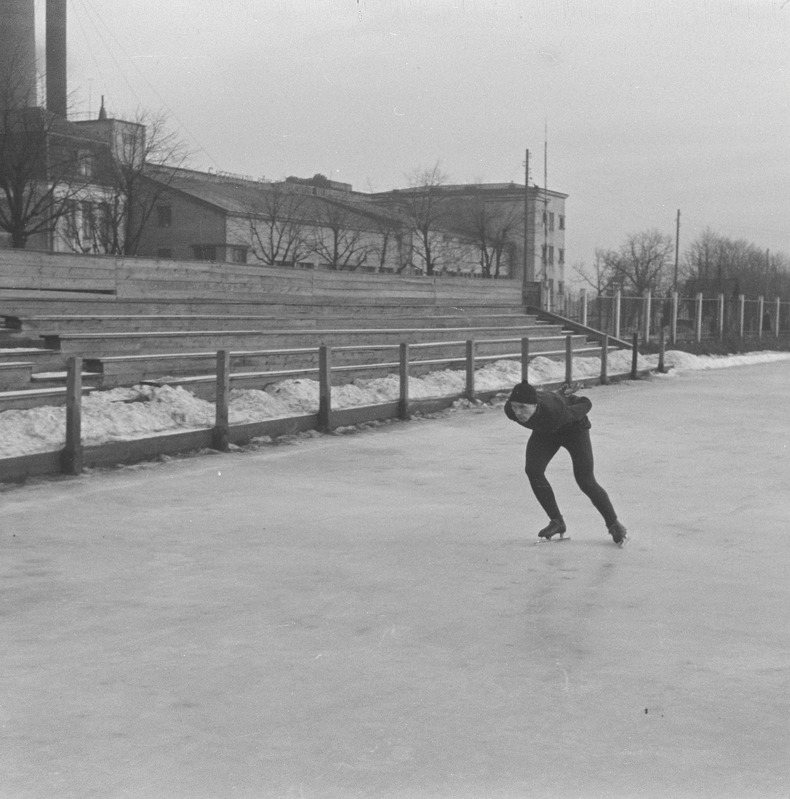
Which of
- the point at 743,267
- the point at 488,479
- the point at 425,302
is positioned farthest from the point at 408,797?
the point at 743,267

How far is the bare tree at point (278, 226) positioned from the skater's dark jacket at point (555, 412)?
36329 millimetres

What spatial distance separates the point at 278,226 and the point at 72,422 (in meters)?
38.0

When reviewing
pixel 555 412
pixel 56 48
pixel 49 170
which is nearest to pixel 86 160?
pixel 49 170

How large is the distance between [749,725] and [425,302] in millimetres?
24531

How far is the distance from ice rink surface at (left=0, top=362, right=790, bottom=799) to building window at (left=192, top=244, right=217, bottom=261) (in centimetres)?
3799

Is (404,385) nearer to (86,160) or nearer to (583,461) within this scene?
(583,461)

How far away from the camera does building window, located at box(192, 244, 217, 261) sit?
48375 millimetres

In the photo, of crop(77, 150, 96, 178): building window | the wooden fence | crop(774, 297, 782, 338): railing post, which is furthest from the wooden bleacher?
crop(774, 297, 782, 338): railing post

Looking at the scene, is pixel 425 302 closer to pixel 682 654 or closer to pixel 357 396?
pixel 357 396

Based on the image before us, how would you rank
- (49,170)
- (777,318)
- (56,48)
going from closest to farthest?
(49,170) → (777,318) → (56,48)

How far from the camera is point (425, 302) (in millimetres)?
28766

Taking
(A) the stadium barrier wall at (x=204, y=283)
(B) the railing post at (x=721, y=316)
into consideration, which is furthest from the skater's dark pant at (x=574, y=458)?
(B) the railing post at (x=721, y=316)

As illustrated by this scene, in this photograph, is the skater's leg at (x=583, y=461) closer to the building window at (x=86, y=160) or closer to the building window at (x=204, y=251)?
the building window at (x=86, y=160)

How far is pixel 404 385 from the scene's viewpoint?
16.8 m
